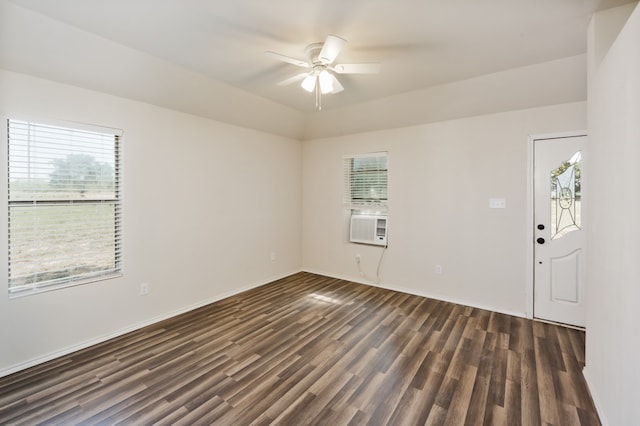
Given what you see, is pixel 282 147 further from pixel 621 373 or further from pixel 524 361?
pixel 621 373

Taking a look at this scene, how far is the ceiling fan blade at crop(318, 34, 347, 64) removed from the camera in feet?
6.89

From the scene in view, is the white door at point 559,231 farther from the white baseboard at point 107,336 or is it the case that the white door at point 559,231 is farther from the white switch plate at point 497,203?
the white baseboard at point 107,336

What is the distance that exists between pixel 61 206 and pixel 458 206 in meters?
4.44

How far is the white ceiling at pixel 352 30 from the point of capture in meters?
2.01

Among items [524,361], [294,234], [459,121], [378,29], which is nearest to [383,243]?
[294,234]

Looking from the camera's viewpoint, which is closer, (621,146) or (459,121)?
(621,146)

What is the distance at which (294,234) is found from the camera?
533 cm

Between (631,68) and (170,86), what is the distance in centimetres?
363

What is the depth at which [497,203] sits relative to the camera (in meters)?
3.62

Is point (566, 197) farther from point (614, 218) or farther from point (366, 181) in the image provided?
point (366, 181)

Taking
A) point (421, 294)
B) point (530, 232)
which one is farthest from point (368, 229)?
point (530, 232)

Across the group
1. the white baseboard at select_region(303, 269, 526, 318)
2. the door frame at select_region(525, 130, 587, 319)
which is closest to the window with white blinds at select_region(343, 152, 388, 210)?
the white baseboard at select_region(303, 269, 526, 318)

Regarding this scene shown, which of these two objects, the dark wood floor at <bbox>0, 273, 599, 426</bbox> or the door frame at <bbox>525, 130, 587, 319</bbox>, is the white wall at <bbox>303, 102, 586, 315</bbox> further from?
the dark wood floor at <bbox>0, 273, 599, 426</bbox>

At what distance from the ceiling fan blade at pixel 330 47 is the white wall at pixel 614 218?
158 centimetres
